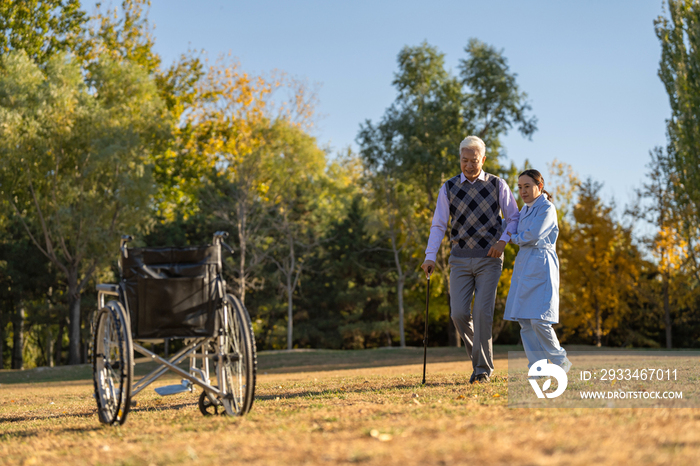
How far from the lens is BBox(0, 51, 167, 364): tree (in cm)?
1838

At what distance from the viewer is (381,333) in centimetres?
3375

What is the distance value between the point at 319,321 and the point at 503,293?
11769 mm

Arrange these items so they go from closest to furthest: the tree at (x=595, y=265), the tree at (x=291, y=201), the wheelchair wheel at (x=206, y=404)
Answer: the wheelchair wheel at (x=206, y=404) → the tree at (x=595, y=265) → the tree at (x=291, y=201)

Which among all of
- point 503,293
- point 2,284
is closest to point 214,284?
point 503,293

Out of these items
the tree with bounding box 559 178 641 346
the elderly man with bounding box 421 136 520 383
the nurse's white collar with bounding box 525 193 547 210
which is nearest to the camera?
the nurse's white collar with bounding box 525 193 547 210

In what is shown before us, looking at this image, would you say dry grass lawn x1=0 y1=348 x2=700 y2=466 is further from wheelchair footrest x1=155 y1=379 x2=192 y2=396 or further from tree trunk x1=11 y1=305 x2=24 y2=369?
tree trunk x1=11 y1=305 x2=24 y2=369

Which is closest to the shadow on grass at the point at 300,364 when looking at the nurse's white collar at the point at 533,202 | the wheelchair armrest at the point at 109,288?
the nurse's white collar at the point at 533,202

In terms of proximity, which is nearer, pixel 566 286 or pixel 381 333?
pixel 566 286

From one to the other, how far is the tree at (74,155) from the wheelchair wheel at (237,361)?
15.9m

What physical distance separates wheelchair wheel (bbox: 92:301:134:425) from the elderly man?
2731 mm

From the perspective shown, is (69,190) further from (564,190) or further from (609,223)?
(564,190)

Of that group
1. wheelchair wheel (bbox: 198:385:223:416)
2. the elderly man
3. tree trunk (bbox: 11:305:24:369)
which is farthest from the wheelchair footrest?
tree trunk (bbox: 11:305:24:369)

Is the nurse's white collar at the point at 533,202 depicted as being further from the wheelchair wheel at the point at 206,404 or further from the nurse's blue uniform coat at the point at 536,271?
the wheelchair wheel at the point at 206,404

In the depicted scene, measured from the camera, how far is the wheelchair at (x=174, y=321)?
4059mm
